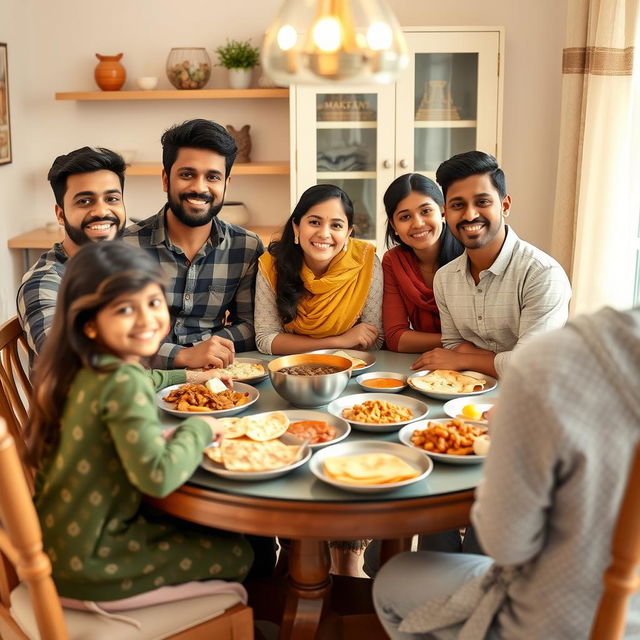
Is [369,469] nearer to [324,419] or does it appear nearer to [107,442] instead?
[324,419]

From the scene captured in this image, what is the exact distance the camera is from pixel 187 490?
1627mm

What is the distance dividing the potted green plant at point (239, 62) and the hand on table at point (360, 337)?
7.17ft

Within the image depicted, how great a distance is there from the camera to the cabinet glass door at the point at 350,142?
423 cm

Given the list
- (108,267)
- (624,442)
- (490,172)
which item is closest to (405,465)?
(624,442)

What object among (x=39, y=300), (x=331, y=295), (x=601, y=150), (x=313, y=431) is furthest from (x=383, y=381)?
(x=601, y=150)

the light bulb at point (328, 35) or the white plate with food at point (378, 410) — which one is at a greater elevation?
the light bulb at point (328, 35)

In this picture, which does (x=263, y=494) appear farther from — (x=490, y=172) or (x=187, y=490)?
(x=490, y=172)

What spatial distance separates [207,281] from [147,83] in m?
2.05

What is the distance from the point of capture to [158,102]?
4.62m

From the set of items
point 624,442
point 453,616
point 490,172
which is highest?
point 490,172

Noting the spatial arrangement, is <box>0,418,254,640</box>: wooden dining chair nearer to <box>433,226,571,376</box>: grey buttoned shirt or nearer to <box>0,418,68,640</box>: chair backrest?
<box>0,418,68,640</box>: chair backrest

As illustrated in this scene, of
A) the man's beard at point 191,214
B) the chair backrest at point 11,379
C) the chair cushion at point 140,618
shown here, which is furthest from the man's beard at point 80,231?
the chair cushion at point 140,618

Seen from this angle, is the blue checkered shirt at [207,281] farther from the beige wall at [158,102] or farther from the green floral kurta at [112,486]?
the beige wall at [158,102]

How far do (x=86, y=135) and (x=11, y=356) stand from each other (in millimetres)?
2690
